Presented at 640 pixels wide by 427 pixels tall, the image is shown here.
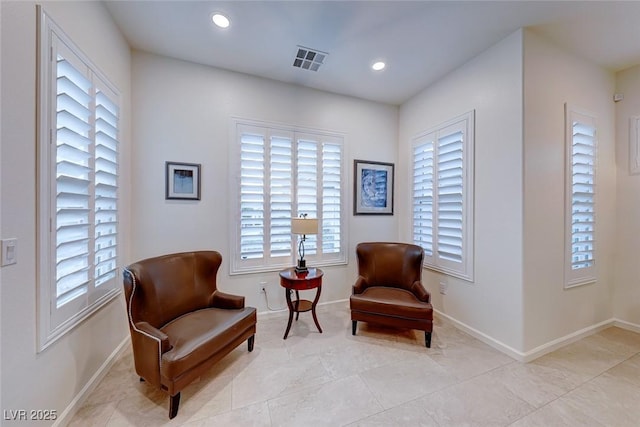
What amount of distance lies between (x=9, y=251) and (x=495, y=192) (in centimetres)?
356

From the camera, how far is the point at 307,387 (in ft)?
6.06

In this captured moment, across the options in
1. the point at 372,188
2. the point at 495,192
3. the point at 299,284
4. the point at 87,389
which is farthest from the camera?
the point at 372,188

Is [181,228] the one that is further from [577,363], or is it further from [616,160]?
[616,160]

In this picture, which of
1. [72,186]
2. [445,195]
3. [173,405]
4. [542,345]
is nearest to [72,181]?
[72,186]

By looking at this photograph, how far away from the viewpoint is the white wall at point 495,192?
7.30ft

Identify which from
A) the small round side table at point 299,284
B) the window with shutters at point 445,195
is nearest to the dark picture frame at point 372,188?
the window with shutters at point 445,195

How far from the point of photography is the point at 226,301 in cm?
232

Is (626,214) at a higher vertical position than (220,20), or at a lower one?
lower

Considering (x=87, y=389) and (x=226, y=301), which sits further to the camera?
(x=226, y=301)

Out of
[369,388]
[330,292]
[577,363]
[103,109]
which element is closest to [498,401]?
[369,388]

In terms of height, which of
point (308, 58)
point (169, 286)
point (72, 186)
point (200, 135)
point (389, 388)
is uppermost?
point (308, 58)

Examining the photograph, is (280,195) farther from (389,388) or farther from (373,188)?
(389,388)

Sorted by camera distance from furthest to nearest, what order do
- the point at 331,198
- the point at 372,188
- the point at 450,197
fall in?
the point at 372,188 → the point at 331,198 → the point at 450,197

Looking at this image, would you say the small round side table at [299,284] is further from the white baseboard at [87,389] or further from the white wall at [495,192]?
the white wall at [495,192]
